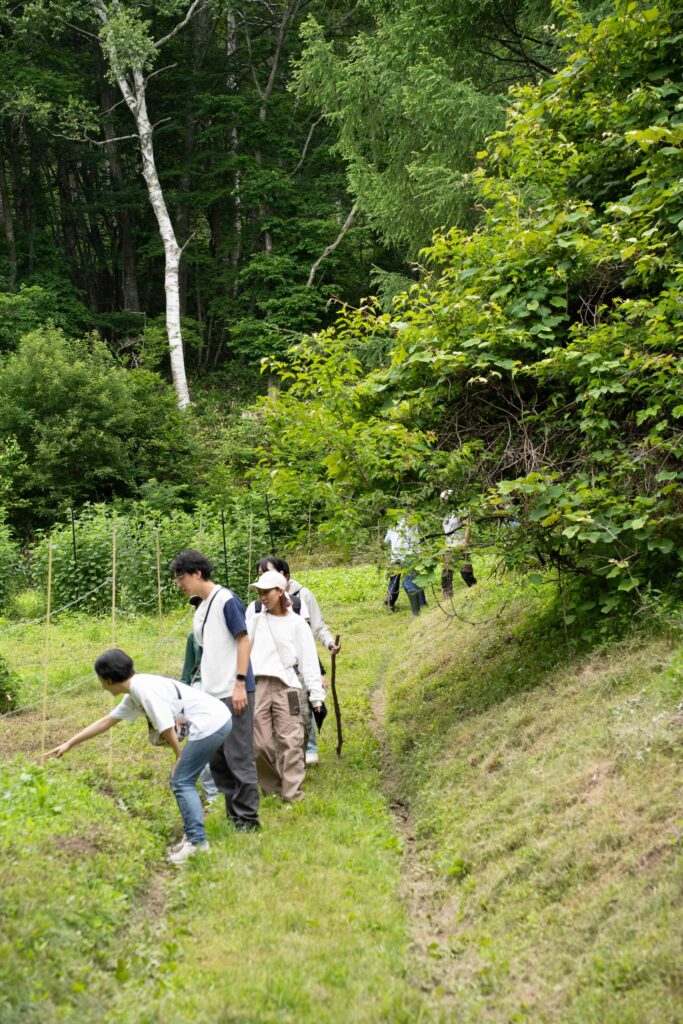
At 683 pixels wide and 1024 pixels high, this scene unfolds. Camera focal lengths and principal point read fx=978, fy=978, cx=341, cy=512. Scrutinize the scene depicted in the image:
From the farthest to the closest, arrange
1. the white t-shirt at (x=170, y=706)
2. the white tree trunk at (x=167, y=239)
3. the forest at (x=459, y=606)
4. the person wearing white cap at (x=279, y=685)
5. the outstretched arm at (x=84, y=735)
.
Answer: the white tree trunk at (x=167, y=239)
the person wearing white cap at (x=279, y=685)
the white t-shirt at (x=170, y=706)
the outstretched arm at (x=84, y=735)
the forest at (x=459, y=606)

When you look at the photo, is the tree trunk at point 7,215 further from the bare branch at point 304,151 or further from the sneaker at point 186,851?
the sneaker at point 186,851

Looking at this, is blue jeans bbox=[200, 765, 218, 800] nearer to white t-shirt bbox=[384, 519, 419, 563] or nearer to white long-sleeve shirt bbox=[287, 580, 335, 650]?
white long-sleeve shirt bbox=[287, 580, 335, 650]

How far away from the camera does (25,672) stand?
12.3 metres

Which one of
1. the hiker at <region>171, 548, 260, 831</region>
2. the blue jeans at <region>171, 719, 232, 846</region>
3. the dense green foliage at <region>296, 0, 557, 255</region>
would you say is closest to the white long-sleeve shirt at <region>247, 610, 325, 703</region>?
the hiker at <region>171, 548, 260, 831</region>

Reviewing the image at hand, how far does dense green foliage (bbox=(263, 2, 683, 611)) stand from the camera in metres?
7.86

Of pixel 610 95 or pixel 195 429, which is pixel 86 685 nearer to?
pixel 610 95

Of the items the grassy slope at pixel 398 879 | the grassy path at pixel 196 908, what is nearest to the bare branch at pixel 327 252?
the grassy slope at pixel 398 879

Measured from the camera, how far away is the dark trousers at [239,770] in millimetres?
6965

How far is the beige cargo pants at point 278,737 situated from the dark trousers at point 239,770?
2.42ft

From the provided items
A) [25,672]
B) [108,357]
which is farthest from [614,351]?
[108,357]

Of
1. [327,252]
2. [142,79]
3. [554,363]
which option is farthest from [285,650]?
[327,252]

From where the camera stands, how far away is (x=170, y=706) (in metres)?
6.31

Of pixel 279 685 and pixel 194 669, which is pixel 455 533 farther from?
pixel 194 669

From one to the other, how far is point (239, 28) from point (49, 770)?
35.7 meters
